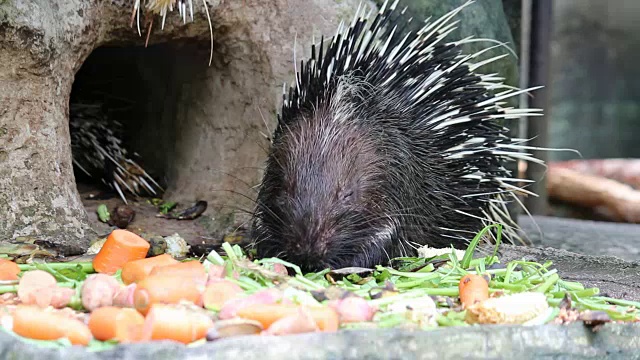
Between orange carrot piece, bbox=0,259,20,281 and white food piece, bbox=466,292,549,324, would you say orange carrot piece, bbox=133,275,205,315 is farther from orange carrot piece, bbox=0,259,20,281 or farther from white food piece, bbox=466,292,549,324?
white food piece, bbox=466,292,549,324

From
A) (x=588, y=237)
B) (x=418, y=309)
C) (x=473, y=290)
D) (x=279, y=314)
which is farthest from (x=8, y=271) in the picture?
(x=588, y=237)

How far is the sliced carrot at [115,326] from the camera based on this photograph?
71.6 inches

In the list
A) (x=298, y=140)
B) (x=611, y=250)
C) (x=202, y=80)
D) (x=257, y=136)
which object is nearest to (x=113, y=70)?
(x=202, y=80)

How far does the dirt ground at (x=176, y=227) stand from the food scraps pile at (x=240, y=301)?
1.25 meters

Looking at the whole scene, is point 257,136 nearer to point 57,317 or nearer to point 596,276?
point 596,276

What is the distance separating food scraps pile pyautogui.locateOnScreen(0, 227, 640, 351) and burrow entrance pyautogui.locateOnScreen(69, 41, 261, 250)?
61.6 inches

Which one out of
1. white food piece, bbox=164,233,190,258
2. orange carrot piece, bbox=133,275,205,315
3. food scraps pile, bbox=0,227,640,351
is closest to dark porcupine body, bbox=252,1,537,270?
food scraps pile, bbox=0,227,640,351

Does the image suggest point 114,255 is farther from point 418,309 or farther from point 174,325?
point 418,309

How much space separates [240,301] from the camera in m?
2.04

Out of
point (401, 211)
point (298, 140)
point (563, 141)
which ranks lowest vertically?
point (563, 141)

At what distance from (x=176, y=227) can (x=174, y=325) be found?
252 cm

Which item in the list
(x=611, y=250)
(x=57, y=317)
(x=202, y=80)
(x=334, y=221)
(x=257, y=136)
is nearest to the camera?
(x=57, y=317)

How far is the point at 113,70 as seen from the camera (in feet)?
18.6

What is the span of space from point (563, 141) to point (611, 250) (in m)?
10.2
